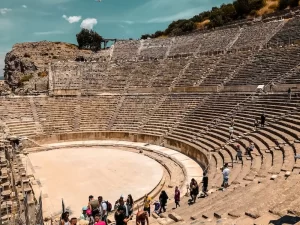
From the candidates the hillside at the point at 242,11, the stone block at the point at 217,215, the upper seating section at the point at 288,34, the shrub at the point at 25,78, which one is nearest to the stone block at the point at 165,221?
the stone block at the point at 217,215

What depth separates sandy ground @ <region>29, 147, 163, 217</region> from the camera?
13192 mm

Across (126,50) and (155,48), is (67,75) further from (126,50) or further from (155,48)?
(155,48)

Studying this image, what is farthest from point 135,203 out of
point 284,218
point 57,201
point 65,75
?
point 65,75

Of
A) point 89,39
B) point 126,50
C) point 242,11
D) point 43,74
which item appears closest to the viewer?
point 43,74

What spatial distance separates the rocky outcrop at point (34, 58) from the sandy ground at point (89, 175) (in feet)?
66.8

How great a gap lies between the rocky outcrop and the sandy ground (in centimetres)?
2035

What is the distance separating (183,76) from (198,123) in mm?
9639

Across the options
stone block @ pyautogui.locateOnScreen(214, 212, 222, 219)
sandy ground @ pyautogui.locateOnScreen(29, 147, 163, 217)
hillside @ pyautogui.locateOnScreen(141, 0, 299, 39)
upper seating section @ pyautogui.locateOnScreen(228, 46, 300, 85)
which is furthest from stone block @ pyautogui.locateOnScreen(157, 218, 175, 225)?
hillside @ pyautogui.locateOnScreen(141, 0, 299, 39)

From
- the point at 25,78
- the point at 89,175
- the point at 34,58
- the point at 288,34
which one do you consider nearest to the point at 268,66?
the point at 288,34

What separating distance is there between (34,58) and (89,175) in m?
31.3

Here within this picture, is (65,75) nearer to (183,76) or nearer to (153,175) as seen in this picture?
(183,76)

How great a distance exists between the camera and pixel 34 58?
140 ft

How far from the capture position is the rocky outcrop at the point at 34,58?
40.6 meters

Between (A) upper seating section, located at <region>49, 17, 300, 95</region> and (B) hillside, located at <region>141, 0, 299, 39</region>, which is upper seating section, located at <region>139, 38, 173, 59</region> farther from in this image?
(B) hillside, located at <region>141, 0, 299, 39</region>
